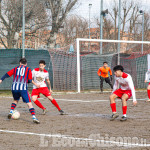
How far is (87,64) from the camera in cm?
1956

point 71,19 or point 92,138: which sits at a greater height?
point 71,19

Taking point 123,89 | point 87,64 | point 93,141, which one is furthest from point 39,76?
point 87,64

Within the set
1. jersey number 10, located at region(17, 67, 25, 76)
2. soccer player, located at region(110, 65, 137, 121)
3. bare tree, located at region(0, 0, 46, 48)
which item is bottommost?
soccer player, located at region(110, 65, 137, 121)

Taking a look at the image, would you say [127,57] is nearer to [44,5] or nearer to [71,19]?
[44,5]

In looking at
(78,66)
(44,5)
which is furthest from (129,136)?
(44,5)

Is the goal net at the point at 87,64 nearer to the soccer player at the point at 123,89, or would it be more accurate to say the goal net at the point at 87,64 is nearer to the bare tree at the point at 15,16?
the bare tree at the point at 15,16

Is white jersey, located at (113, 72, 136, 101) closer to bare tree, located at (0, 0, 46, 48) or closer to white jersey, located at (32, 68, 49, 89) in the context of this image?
white jersey, located at (32, 68, 49, 89)

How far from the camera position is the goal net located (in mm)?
18078

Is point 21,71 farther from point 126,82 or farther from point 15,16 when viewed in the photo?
point 15,16

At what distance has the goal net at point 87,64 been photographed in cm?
1808

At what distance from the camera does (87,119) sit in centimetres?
879

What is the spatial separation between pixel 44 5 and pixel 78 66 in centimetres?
857

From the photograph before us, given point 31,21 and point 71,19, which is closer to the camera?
point 31,21

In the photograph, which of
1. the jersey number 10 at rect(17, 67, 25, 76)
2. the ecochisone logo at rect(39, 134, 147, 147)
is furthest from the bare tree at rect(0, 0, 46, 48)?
the ecochisone logo at rect(39, 134, 147, 147)
